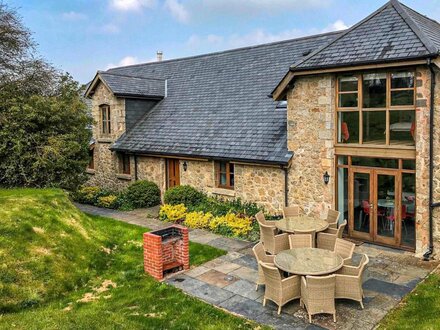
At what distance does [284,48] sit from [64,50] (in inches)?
463

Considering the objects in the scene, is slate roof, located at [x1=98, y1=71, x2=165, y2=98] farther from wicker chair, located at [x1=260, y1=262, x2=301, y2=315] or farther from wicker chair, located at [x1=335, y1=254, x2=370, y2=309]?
wicker chair, located at [x1=335, y1=254, x2=370, y2=309]

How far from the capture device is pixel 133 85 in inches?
847

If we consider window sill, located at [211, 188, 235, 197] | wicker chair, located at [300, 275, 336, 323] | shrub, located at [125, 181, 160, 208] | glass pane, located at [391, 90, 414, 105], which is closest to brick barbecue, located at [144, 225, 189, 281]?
wicker chair, located at [300, 275, 336, 323]

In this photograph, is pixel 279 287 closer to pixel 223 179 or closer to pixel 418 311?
pixel 418 311

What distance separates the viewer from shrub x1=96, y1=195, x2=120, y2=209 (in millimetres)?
18625

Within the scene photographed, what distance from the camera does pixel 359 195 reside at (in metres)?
12.3

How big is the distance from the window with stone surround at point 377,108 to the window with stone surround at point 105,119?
45.1ft

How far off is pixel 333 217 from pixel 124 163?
1307 cm

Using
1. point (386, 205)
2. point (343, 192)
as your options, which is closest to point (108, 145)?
point (343, 192)

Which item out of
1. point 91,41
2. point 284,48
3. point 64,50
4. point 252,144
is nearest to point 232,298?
point 252,144

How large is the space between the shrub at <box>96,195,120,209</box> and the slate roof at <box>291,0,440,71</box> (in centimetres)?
1084

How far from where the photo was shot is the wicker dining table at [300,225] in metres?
10.8

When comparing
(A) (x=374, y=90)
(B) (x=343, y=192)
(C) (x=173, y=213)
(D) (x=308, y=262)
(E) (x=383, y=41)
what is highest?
(E) (x=383, y=41)

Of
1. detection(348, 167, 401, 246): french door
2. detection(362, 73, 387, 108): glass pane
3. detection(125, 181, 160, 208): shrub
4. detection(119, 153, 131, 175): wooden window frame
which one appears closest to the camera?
detection(362, 73, 387, 108): glass pane
